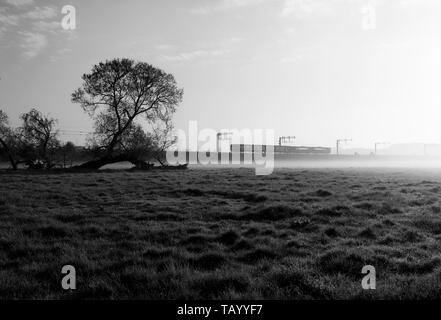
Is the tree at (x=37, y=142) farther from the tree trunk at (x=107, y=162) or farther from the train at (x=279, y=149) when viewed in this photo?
the train at (x=279, y=149)

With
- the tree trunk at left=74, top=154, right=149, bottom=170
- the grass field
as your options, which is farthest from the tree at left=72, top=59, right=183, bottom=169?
the grass field

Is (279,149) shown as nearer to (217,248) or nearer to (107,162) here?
(107,162)

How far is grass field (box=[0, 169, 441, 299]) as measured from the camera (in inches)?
272

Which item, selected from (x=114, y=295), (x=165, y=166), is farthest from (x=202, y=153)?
(x=114, y=295)

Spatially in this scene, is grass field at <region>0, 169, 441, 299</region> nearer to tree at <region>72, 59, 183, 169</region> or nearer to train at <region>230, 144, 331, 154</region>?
tree at <region>72, 59, 183, 169</region>

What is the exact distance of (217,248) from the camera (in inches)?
392

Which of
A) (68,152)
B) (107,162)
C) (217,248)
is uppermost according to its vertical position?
(68,152)

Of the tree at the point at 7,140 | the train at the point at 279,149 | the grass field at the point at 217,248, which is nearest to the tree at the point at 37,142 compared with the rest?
the tree at the point at 7,140

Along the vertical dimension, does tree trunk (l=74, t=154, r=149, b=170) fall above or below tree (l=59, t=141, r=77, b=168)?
below

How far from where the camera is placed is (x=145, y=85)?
49.4 m

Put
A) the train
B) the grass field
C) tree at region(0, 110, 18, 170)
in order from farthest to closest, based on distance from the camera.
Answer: the train
tree at region(0, 110, 18, 170)
the grass field

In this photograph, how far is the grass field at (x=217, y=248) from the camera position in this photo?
6898 millimetres

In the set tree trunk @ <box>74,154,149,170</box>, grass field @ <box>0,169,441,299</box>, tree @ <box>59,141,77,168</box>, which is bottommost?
grass field @ <box>0,169,441,299</box>

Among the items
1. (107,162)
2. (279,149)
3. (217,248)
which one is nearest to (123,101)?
(107,162)
